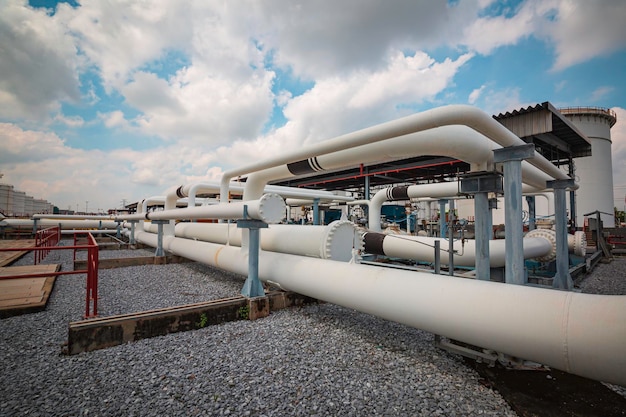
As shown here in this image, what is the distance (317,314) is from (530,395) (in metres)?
2.18

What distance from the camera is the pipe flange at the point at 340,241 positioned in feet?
11.6

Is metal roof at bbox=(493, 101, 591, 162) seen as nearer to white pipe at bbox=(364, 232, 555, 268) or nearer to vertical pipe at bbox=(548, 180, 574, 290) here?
white pipe at bbox=(364, 232, 555, 268)

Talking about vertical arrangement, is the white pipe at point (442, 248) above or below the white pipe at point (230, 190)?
below

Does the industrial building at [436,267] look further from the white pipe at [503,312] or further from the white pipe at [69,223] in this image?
the white pipe at [69,223]

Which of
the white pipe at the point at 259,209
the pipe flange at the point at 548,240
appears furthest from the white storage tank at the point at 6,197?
the pipe flange at the point at 548,240

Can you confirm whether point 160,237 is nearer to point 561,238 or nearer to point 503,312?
point 503,312

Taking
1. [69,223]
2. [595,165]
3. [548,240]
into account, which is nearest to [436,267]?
[548,240]

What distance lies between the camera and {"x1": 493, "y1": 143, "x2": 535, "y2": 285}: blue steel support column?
8.61 feet

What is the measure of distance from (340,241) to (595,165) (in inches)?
919

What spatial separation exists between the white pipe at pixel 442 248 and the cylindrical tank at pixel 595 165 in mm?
17962

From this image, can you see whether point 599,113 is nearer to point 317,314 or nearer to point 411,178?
point 411,178

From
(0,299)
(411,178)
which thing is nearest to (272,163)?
(0,299)

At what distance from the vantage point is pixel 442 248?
17.1 ft

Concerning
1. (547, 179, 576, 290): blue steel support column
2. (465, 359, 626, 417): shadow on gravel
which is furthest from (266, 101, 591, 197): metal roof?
(465, 359, 626, 417): shadow on gravel
